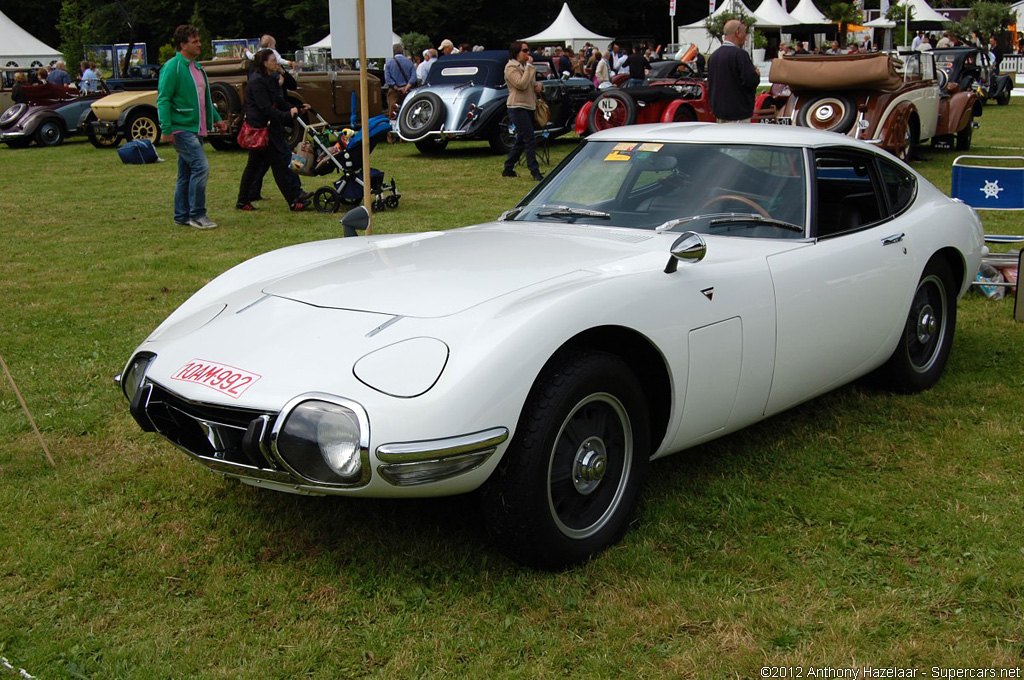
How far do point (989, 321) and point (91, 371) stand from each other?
523cm

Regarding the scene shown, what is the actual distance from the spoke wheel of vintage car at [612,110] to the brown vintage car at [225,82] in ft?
14.9

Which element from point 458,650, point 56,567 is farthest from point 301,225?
point 458,650

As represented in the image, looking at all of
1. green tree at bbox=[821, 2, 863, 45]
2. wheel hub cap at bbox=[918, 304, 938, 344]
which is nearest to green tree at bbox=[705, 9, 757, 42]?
green tree at bbox=[821, 2, 863, 45]

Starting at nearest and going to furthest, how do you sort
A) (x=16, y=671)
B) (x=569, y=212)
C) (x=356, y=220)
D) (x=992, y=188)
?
1. (x=16, y=671)
2. (x=569, y=212)
3. (x=356, y=220)
4. (x=992, y=188)

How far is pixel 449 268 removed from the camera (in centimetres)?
363

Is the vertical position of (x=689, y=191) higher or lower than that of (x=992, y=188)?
higher

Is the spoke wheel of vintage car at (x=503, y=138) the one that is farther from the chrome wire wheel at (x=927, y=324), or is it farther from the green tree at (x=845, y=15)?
the green tree at (x=845, y=15)

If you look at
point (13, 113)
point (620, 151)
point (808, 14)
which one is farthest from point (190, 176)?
point (808, 14)

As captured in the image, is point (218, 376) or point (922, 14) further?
point (922, 14)

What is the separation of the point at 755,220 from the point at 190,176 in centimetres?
746

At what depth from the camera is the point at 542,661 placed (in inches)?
109

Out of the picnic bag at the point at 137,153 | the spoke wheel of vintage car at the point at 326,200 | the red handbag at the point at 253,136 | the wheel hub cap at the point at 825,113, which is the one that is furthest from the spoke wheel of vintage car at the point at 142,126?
the wheel hub cap at the point at 825,113

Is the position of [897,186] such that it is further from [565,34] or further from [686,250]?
[565,34]

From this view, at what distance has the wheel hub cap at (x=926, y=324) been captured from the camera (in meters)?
4.83
